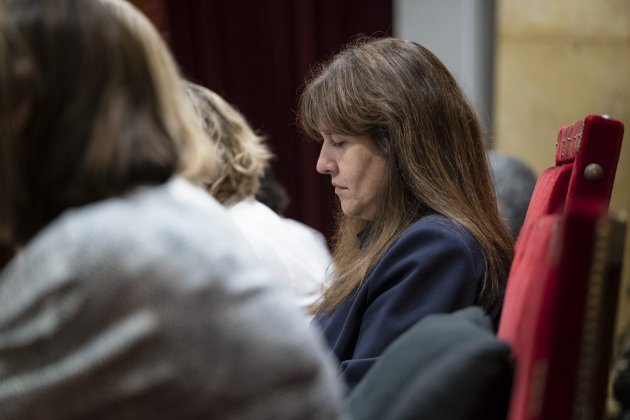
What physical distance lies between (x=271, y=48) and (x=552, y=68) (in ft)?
4.19

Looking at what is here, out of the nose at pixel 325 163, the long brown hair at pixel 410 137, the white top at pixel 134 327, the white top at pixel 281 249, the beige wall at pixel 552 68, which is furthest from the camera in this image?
the beige wall at pixel 552 68

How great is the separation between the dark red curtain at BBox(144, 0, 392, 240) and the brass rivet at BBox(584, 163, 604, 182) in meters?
2.35

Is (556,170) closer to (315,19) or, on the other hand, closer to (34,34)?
(34,34)

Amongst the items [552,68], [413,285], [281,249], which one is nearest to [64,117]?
[413,285]

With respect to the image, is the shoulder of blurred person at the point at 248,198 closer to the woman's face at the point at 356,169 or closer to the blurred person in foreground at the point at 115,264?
the woman's face at the point at 356,169

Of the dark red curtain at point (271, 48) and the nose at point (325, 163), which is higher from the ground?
the nose at point (325, 163)

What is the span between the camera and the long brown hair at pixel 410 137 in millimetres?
1628

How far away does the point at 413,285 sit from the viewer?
1488 millimetres

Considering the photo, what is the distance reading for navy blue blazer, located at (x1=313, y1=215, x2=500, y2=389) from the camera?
1481 mm

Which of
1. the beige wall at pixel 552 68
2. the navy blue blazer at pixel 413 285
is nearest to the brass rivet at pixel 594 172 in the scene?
the navy blue blazer at pixel 413 285

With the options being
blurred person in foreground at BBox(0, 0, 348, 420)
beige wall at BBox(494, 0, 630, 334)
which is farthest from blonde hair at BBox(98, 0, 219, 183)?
beige wall at BBox(494, 0, 630, 334)

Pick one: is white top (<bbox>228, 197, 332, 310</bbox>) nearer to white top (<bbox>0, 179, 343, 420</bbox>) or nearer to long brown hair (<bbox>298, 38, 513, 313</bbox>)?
long brown hair (<bbox>298, 38, 513, 313</bbox>)

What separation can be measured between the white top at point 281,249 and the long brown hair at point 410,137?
630mm

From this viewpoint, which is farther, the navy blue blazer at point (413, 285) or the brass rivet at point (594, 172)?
the navy blue blazer at point (413, 285)
